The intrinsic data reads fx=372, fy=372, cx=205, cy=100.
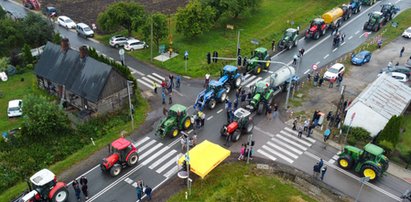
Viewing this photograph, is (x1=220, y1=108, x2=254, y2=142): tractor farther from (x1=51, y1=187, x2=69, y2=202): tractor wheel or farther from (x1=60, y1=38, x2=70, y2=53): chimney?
(x1=60, y1=38, x2=70, y2=53): chimney

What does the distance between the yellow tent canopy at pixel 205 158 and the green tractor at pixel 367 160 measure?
372 inches

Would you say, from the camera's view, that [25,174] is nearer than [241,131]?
Yes

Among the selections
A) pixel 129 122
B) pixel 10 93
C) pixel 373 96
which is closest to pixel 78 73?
pixel 129 122

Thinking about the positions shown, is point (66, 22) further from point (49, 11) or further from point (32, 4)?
point (32, 4)

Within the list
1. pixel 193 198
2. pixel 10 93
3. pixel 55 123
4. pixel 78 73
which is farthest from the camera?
pixel 10 93

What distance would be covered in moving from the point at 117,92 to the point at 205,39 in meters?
20.2

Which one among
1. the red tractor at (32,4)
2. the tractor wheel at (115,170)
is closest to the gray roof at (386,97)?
the tractor wheel at (115,170)

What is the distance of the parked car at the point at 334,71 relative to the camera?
41500mm

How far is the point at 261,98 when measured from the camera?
117 feet

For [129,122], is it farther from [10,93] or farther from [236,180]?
[10,93]

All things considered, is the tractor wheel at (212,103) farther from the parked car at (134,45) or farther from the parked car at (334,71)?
the parked car at (134,45)

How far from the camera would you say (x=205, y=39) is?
169 ft

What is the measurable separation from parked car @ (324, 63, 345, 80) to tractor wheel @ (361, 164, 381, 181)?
15.6 meters

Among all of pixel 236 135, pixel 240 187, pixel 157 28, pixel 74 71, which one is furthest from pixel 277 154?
pixel 157 28
